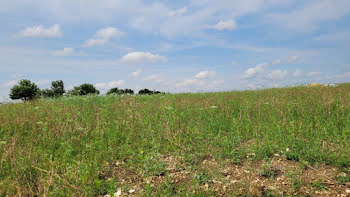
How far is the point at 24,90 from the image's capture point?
1104 inches

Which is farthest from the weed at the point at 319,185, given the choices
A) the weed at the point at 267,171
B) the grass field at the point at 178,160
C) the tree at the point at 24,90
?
the tree at the point at 24,90

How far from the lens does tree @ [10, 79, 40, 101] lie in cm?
2773

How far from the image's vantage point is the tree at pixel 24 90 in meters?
27.7

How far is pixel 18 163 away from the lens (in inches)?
183

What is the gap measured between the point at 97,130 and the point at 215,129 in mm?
2954

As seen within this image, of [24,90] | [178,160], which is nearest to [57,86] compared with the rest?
[24,90]

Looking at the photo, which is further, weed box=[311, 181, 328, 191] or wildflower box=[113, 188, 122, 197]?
wildflower box=[113, 188, 122, 197]

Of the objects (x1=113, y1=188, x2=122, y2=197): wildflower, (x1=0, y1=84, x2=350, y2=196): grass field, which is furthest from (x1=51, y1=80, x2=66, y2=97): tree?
(x1=113, y1=188, x2=122, y2=197): wildflower

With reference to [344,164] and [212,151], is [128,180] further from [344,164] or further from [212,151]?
[344,164]

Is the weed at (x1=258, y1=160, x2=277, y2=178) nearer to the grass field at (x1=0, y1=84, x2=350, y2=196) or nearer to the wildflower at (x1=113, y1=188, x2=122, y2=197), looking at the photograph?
the grass field at (x1=0, y1=84, x2=350, y2=196)

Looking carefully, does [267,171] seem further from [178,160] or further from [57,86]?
[57,86]

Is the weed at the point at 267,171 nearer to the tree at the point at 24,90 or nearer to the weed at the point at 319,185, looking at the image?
the weed at the point at 319,185

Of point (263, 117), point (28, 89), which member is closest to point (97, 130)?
point (263, 117)

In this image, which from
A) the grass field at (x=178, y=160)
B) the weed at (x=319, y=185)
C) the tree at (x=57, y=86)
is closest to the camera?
the weed at (x=319, y=185)
